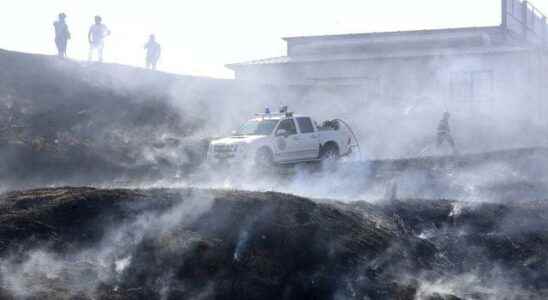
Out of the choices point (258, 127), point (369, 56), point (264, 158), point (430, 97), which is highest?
point (369, 56)

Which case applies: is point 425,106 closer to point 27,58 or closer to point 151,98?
point 151,98

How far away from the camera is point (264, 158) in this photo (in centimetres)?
2034

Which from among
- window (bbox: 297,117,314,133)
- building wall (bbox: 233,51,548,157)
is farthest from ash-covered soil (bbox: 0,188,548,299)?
building wall (bbox: 233,51,548,157)

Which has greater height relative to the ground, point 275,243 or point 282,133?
point 282,133

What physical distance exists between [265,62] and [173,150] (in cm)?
1450

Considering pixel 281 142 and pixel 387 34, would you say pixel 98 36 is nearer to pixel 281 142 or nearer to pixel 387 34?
pixel 281 142

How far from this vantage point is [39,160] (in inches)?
874

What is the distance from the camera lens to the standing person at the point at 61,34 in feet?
88.6

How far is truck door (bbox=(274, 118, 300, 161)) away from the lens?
2062 cm

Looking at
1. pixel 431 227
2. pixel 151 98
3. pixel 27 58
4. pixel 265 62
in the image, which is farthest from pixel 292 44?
pixel 431 227

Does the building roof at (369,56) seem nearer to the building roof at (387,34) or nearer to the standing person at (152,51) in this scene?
the building roof at (387,34)

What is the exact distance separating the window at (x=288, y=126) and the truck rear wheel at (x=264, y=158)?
3.25ft

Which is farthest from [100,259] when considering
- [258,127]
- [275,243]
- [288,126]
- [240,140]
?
[288,126]

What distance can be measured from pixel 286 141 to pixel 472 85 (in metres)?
16.8
